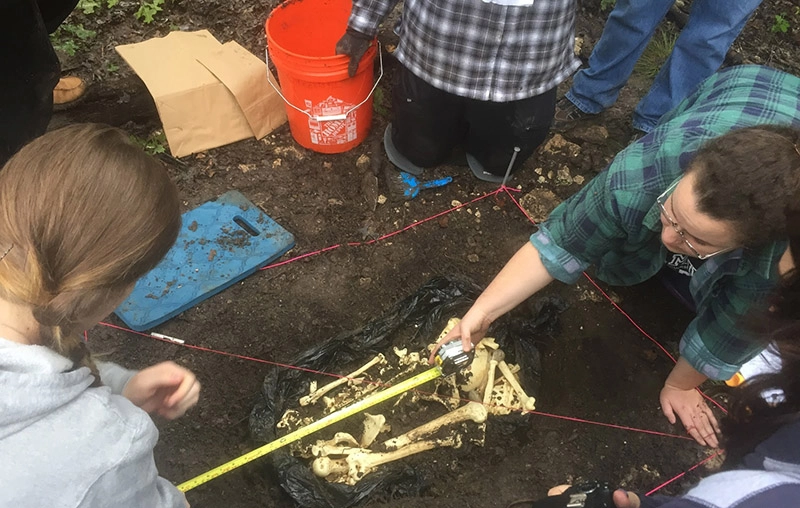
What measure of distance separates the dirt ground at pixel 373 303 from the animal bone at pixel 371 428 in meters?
0.21

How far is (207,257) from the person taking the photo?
2.50 m

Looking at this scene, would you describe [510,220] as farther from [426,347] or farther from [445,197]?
[426,347]

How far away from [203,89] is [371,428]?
186cm

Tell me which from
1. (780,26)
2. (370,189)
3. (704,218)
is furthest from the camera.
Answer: (780,26)

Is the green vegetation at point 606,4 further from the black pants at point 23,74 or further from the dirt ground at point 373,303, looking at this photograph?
the black pants at point 23,74

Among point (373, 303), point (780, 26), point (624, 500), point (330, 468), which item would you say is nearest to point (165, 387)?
point (330, 468)

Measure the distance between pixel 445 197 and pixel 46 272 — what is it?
212cm

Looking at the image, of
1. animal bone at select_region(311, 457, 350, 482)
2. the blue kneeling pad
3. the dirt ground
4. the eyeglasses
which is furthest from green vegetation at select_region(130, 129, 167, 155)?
the eyeglasses

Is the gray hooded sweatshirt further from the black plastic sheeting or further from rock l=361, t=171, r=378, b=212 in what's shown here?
rock l=361, t=171, r=378, b=212

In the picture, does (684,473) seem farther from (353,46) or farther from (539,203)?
(353,46)

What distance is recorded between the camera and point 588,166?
301 cm

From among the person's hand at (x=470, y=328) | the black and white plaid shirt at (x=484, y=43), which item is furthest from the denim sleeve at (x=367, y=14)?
the person's hand at (x=470, y=328)

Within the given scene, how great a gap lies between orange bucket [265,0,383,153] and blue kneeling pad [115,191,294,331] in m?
0.52

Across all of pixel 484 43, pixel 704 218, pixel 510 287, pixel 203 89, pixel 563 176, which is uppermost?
pixel 704 218
